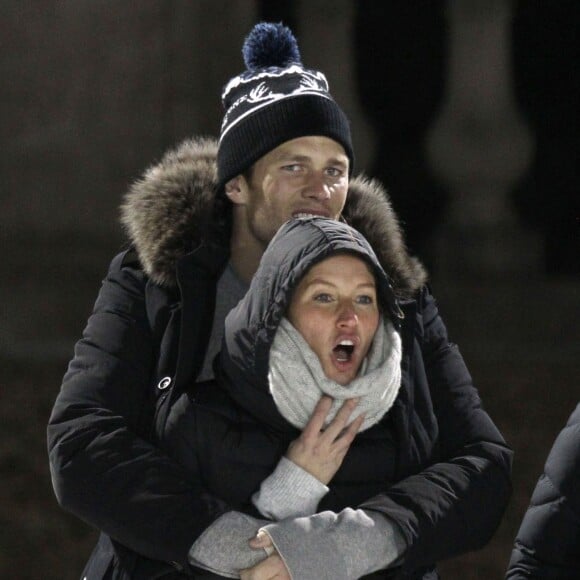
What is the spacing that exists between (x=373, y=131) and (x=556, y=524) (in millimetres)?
5988

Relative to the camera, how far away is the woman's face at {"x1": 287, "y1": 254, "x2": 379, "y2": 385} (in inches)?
97.2

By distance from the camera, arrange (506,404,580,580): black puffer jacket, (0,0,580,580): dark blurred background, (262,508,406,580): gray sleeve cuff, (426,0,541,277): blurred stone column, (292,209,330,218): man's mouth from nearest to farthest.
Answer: (262,508,406,580): gray sleeve cuff, (506,404,580,580): black puffer jacket, (292,209,330,218): man's mouth, (0,0,580,580): dark blurred background, (426,0,541,277): blurred stone column

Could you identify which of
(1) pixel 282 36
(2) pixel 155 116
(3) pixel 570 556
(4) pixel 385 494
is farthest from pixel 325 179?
(2) pixel 155 116

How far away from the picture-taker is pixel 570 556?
2.55m

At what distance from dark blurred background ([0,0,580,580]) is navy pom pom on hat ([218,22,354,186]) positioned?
4979mm

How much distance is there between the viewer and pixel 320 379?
2.46m

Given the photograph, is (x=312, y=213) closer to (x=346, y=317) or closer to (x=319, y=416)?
(x=346, y=317)

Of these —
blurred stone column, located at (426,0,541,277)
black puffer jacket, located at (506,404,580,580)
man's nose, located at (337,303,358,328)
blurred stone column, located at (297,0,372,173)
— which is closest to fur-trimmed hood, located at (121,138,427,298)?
man's nose, located at (337,303,358,328)

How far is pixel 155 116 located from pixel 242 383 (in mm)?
5842

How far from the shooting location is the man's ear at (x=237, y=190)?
9.21 feet

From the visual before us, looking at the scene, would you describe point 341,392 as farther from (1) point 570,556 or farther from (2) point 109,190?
(2) point 109,190

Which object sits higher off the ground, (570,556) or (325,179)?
(325,179)

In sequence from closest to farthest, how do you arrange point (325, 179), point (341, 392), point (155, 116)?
point (341, 392) < point (325, 179) < point (155, 116)

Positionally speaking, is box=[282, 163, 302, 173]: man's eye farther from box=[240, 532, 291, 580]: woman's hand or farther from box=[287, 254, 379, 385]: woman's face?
box=[240, 532, 291, 580]: woman's hand
